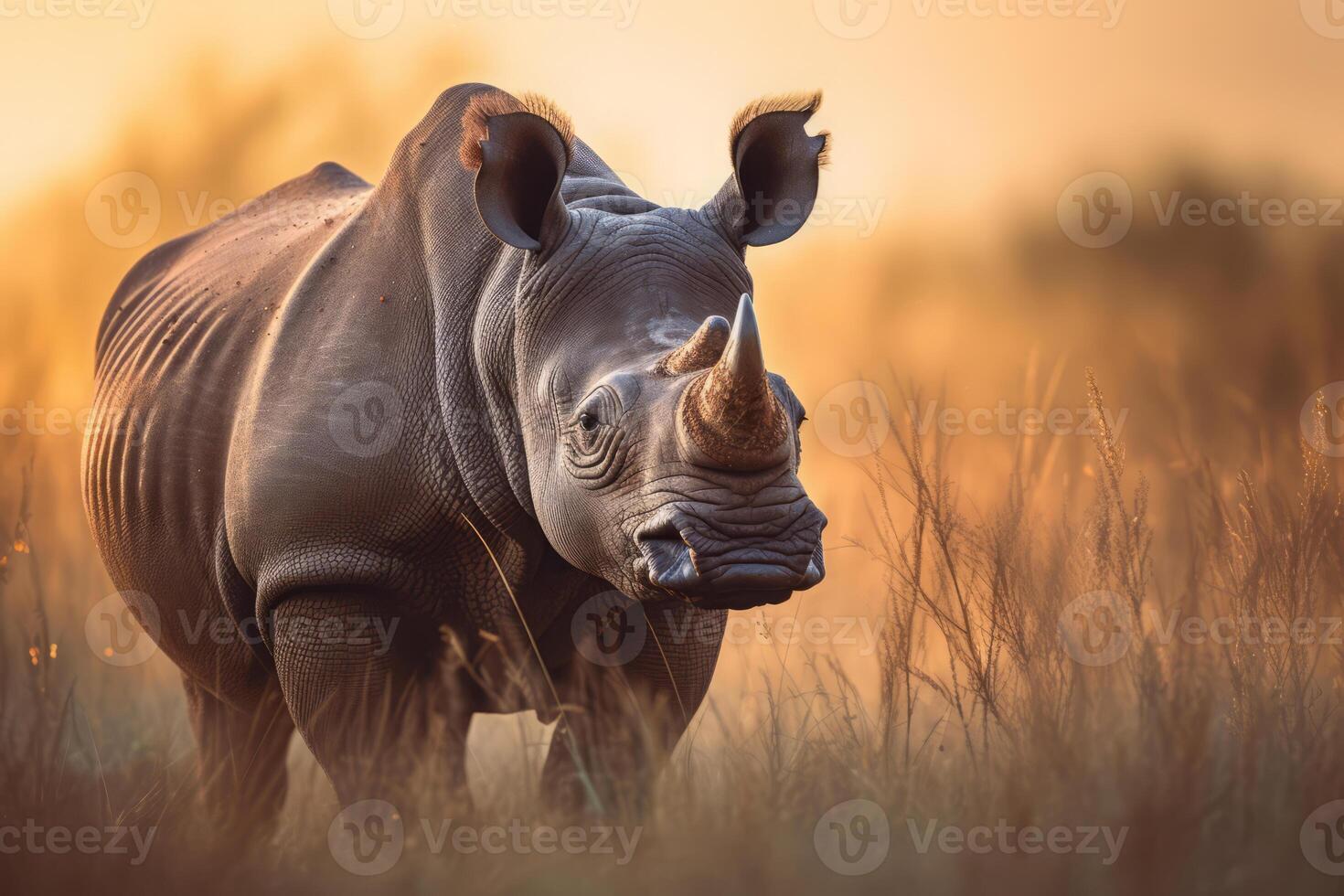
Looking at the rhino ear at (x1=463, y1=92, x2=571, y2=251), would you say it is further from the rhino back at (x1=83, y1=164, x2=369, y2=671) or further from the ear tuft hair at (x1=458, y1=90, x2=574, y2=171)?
the rhino back at (x1=83, y1=164, x2=369, y2=671)

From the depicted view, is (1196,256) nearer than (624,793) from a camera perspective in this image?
No

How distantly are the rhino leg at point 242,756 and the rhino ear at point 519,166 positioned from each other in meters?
1.52

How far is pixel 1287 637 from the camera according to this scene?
4.42 meters

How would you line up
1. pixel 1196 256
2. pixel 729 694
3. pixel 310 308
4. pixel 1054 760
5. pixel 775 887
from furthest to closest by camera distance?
pixel 1196 256 → pixel 729 694 → pixel 310 308 → pixel 1054 760 → pixel 775 887

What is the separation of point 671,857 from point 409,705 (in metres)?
1.20

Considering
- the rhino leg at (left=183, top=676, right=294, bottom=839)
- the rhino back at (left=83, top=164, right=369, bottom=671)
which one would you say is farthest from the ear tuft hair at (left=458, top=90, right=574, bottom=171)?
the rhino leg at (left=183, top=676, right=294, bottom=839)

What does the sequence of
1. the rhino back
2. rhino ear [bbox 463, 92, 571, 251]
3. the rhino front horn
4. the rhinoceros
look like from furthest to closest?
the rhino back
rhino ear [bbox 463, 92, 571, 251]
the rhinoceros
the rhino front horn

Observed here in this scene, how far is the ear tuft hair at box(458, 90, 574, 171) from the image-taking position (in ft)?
14.4

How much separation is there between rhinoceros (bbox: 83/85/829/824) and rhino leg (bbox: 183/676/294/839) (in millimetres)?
43

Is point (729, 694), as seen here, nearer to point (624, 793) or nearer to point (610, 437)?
point (624, 793)

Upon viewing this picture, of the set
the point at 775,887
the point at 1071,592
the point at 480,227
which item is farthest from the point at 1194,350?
the point at 775,887

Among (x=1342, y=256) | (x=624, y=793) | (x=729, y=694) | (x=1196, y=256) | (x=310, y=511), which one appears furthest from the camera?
(x=1196, y=256)

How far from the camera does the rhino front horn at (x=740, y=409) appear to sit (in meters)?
3.50

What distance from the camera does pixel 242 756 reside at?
5637 mm
